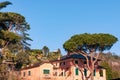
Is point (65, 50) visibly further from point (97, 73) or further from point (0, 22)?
point (0, 22)

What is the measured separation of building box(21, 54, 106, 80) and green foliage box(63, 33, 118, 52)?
4.42m

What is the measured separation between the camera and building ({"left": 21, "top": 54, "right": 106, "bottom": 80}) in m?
59.0

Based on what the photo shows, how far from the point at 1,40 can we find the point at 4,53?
6.72ft

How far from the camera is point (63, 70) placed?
65.2 meters

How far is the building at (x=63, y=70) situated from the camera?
5897 cm

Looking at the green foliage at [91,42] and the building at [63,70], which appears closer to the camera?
the green foliage at [91,42]

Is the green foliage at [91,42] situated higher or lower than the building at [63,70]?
higher

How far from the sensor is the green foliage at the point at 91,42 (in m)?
57.8

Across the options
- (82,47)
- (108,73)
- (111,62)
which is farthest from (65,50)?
(111,62)

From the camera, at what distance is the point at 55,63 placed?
2677 inches

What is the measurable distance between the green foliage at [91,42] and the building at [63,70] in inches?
174

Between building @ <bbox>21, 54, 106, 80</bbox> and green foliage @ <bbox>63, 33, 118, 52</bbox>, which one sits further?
building @ <bbox>21, 54, 106, 80</bbox>

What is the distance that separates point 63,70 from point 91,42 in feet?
37.0

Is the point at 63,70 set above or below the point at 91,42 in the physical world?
below
